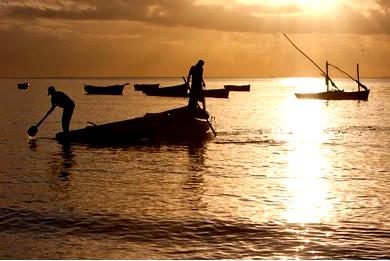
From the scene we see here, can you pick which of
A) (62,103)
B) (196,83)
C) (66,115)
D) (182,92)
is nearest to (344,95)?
(182,92)

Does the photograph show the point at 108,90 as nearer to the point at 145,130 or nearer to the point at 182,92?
the point at 182,92

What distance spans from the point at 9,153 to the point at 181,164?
7047mm

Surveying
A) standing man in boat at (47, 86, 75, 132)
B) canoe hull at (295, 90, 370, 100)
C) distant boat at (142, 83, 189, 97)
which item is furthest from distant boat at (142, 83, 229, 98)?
standing man in boat at (47, 86, 75, 132)

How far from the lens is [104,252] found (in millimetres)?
8750

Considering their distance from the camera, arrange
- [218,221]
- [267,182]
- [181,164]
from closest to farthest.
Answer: [218,221]
[267,182]
[181,164]

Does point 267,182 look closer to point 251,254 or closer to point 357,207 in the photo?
point 357,207

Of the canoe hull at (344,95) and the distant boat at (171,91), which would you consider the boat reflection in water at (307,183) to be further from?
the distant boat at (171,91)

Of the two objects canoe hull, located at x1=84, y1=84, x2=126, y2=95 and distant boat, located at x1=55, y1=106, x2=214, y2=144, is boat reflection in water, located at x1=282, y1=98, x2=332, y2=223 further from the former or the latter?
canoe hull, located at x1=84, y1=84, x2=126, y2=95

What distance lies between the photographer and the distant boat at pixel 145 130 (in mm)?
22828

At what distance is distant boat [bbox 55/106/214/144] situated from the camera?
74.9 ft

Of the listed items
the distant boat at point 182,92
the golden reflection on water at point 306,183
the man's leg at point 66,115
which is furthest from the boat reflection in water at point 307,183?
the distant boat at point 182,92

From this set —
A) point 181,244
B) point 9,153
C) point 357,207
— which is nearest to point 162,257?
point 181,244

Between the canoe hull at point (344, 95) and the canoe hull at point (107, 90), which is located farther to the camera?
the canoe hull at point (107, 90)

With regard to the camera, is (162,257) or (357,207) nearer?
(162,257)
